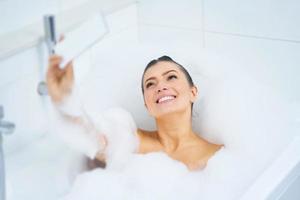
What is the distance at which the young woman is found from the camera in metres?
1.52

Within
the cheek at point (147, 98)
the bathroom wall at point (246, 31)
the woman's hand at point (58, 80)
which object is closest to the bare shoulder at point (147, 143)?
the cheek at point (147, 98)

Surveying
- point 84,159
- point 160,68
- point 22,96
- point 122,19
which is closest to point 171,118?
point 160,68

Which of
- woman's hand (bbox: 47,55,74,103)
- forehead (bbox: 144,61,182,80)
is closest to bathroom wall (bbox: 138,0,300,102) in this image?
forehead (bbox: 144,61,182,80)

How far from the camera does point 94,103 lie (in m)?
1.71

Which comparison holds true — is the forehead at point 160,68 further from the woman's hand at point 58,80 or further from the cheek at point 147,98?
the woman's hand at point 58,80

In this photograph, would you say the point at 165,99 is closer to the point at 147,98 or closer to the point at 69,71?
the point at 147,98

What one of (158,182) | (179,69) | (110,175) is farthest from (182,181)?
(179,69)

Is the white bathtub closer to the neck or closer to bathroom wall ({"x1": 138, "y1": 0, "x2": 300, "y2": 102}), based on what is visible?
bathroom wall ({"x1": 138, "y1": 0, "x2": 300, "y2": 102})

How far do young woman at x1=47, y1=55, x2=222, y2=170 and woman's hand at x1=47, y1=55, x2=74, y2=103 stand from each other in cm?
7

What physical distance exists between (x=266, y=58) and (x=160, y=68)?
0.42 meters

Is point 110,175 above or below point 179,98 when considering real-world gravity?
below

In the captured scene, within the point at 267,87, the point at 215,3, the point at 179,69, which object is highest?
the point at 215,3

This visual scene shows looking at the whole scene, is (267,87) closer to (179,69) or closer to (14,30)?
(179,69)

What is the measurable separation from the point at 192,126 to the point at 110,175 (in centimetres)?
34
